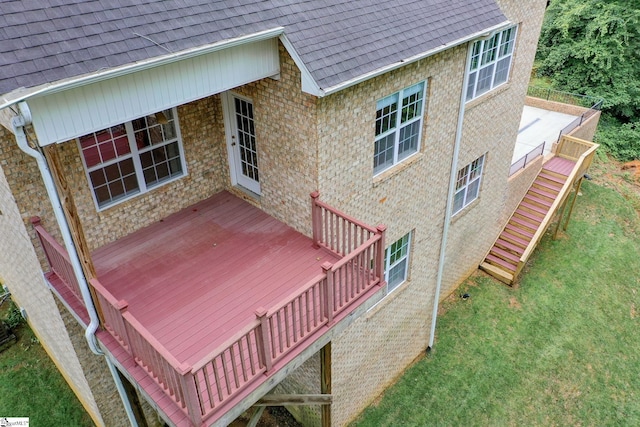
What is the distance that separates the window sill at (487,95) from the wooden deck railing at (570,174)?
6.19 meters

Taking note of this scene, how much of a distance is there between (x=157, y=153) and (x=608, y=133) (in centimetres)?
2757

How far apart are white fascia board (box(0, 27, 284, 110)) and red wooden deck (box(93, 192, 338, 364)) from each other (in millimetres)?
3713

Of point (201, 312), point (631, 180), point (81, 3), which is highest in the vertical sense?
point (81, 3)

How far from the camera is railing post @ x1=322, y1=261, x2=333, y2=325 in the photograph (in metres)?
7.11

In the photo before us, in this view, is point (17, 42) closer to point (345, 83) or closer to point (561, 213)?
point (345, 83)

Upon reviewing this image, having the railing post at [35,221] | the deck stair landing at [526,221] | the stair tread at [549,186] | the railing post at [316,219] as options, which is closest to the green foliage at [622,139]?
the deck stair landing at [526,221]

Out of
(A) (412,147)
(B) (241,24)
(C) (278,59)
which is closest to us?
(B) (241,24)

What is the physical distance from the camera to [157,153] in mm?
9078

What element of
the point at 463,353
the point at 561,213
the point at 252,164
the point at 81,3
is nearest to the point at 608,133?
the point at 561,213

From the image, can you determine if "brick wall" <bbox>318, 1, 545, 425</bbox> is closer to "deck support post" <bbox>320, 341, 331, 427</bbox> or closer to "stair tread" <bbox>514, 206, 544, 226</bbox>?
"deck support post" <bbox>320, 341, 331, 427</bbox>

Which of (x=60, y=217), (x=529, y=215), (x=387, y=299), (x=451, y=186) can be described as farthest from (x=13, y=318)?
(x=529, y=215)

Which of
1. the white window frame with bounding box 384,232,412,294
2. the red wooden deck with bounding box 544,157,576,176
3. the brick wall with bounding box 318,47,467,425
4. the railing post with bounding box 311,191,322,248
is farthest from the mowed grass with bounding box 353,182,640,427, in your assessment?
the railing post with bounding box 311,191,322,248

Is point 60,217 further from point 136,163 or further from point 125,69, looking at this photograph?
point 136,163

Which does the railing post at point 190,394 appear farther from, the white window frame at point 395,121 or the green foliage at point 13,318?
the green foliage at point 13,318
